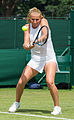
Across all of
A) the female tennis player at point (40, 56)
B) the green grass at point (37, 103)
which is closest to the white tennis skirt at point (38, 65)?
the female tennis player at point (40, 56)

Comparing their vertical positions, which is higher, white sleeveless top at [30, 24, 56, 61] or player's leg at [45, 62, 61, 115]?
white sleeveless top at [30, 24, 56, 61]

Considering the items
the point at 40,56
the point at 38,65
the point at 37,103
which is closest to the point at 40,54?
the point at 40,56

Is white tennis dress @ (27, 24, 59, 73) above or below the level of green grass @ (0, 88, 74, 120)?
above

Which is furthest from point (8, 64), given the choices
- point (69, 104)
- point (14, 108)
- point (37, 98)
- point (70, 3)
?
point (70, 3)

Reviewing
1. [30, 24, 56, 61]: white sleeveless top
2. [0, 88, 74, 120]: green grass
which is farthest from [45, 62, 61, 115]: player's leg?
[0, 88, 74, 120]: green grass

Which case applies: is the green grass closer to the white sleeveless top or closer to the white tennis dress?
→ the white tennis dress

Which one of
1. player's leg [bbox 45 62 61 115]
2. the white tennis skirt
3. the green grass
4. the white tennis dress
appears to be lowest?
the green grass

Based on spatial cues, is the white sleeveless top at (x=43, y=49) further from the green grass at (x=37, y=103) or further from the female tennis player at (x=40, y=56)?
the green grass at (x=37, y=103)

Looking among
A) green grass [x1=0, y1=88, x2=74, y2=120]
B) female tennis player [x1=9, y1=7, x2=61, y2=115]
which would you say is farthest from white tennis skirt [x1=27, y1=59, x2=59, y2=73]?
green grass [x1=0, y1=88, x2=74, y2=120]

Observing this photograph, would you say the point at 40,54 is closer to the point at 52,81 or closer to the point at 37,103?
the point at 52,81

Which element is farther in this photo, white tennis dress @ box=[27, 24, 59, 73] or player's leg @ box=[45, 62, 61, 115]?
Result: white tennis dress @ box=[27, 24, 59, 73]

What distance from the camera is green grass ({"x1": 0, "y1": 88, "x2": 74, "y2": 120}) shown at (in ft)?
25.4

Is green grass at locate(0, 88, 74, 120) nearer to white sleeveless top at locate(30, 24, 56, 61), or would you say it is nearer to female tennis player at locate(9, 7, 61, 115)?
female tennis player at locate(9, 7, 61, 115)

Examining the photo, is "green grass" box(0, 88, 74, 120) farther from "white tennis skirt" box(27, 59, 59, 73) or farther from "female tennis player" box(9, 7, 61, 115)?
"white tennis skirt" box(27, 59, 59, 73)
